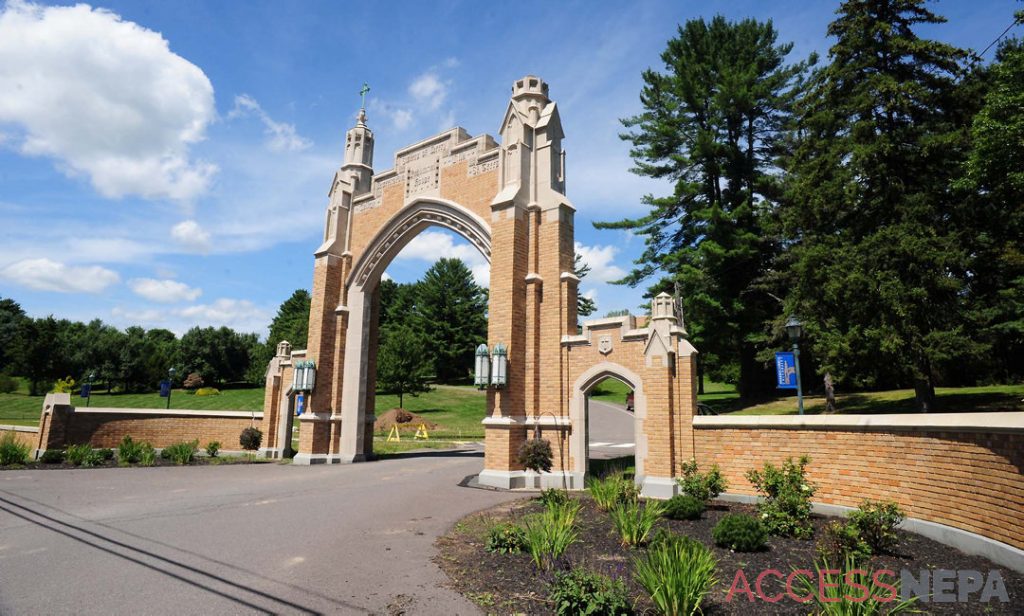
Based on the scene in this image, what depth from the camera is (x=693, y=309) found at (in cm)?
2616

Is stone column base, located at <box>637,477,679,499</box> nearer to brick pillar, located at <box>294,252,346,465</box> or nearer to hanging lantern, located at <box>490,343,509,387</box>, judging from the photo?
hanging lantern, located at <box>490,343,509,387</box>

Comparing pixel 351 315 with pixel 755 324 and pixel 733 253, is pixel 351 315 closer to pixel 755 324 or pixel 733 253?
pixel 733 253

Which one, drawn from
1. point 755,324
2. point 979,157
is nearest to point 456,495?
point 979,157

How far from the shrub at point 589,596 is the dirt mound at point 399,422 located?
2885cm

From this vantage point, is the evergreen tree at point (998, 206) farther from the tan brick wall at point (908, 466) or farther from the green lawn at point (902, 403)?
the tan brick wall at point (908, 466)

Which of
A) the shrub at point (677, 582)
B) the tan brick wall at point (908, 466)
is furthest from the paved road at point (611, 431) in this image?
the shrub at point (677, 582)

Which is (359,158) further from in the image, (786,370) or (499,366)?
(786,370)

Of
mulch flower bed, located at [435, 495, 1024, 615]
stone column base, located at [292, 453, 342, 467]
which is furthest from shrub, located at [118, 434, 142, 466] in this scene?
mulch flower bed, located at [435, 495, 1024, 615]

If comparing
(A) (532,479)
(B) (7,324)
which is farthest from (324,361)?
(B) (7,324)

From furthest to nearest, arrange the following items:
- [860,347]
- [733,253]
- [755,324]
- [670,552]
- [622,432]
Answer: [622,432]
[755,324]
[733,253]
[860,347]
[670,552]

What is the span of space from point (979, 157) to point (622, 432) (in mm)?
22833

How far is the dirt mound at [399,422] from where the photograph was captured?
3316cm

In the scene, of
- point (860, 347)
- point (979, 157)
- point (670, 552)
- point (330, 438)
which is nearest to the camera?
point (670, 552)
